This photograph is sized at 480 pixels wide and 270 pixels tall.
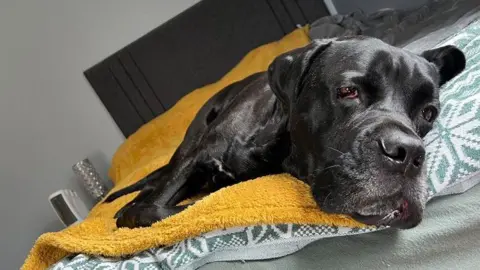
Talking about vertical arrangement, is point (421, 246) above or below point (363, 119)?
below

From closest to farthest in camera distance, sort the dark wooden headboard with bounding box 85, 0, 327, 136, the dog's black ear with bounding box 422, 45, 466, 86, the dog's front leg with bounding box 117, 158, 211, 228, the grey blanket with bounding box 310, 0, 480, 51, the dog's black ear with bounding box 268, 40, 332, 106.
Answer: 1. the dog's black ear with bounding box 268, 40, 332, 106
2. the dog's black ear with bounding box 422, 45, 466, 86
3. the dog's front leg with bounding box 117, 158, 211, 228
4. the grey blanket with bounding box 310, 0, 480, 51
5. the dark wooden headboard with bounding box 85, 0, 327, 136

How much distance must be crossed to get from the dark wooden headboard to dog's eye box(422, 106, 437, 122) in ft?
10.1

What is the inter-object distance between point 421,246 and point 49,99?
3.69 meters

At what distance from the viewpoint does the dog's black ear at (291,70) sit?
153 cm

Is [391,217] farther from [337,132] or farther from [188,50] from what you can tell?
[188,50]

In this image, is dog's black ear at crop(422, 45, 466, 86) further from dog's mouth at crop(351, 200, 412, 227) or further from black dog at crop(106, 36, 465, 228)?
dog's mouth at crop(351, 200, 412, 227)

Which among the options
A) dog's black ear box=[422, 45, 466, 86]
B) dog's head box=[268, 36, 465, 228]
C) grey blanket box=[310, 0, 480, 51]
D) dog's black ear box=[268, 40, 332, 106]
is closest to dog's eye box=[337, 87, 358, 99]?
dog's head box=[268, 36, 465, 228]

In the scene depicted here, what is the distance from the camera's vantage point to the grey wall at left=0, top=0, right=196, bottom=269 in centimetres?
409

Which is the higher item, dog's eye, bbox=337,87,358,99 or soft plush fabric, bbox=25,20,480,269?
dog's eye, bbox=337,87,358,99

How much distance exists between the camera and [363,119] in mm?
1275

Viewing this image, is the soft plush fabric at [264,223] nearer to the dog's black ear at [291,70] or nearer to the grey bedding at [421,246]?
the grey bedding at [421,246]

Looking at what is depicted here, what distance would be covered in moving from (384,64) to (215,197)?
567 mm

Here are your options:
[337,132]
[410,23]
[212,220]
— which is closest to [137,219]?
[212,220]

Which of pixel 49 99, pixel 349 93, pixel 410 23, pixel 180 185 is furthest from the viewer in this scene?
pixel 49 99
